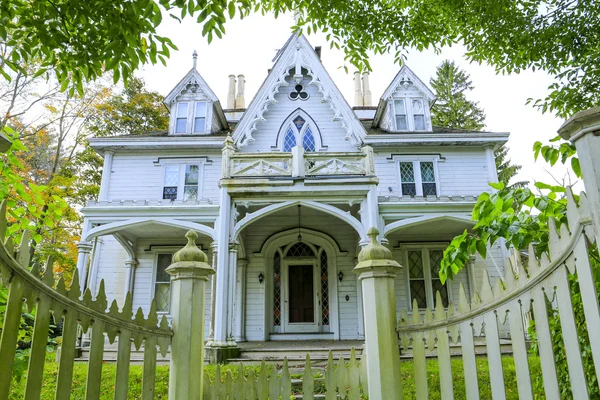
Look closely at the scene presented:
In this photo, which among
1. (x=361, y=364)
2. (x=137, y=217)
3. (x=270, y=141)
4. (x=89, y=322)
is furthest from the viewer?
(x=270, y=141)

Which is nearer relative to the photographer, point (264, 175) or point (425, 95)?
point (264, 175)

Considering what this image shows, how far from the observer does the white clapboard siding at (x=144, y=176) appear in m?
13.6

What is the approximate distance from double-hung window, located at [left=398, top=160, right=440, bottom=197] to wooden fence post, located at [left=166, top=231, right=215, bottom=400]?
11.8 metres

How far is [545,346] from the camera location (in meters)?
1.63

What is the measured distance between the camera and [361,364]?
2.88m

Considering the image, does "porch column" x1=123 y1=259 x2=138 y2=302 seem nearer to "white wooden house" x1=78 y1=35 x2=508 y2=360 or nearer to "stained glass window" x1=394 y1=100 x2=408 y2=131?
"white wooden house" x1=78 y1=35 x2=508 y2=360

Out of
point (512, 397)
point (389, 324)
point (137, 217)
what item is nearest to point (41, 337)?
point (389, 324)

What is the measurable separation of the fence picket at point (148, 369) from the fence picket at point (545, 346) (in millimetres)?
1991

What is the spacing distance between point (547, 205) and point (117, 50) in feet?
11.1

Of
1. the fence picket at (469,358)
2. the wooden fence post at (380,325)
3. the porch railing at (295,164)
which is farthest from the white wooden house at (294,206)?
the fence picket at (469,358)

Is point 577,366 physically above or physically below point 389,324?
below

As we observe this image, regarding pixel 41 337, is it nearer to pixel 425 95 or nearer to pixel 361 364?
pixel 361 364

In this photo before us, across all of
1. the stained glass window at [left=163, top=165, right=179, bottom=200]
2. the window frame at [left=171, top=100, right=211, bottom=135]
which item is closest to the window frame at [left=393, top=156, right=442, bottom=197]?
the window frame at [left=171, top=100, right=211, bottom=135]

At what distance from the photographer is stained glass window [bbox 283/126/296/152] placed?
13984 mm
